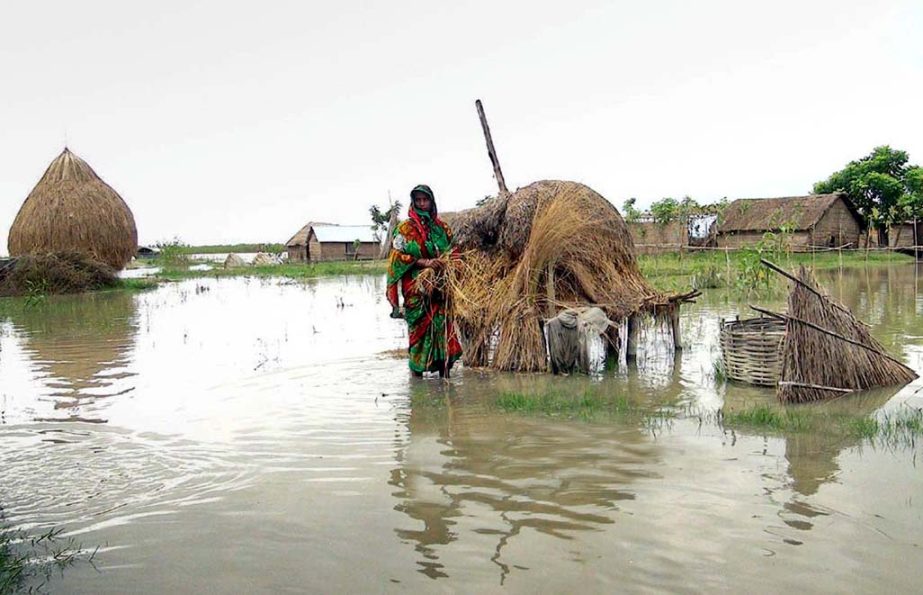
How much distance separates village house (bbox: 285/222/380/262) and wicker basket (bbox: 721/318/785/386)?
129 feet

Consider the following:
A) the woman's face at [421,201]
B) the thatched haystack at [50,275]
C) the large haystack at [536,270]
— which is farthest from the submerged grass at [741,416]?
the thatched haystack at [50,275]

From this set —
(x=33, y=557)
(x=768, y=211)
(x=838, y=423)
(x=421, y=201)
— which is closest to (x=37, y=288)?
(x=421, y=201)

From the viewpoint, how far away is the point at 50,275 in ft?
74.5

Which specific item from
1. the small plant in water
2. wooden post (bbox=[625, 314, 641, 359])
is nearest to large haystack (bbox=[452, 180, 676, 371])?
wooden post (bbox=[625, 314, 641, 359])

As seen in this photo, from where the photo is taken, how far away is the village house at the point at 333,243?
46.1 meters

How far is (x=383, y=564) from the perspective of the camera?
136 inches

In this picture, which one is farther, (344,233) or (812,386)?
(344,233)

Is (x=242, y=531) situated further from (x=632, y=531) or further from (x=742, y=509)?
(x=742, y=509)

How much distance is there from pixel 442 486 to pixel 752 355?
Answer: 11.8ft

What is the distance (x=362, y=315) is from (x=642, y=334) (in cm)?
608

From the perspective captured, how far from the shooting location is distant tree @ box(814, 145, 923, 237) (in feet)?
112

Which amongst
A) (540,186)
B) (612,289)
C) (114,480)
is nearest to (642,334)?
(612,289)

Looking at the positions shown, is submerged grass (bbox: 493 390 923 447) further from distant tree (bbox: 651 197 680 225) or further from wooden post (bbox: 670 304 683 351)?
distant tree (bbox: 651 197 680 225)

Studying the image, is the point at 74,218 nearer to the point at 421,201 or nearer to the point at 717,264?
the point at 717,264
